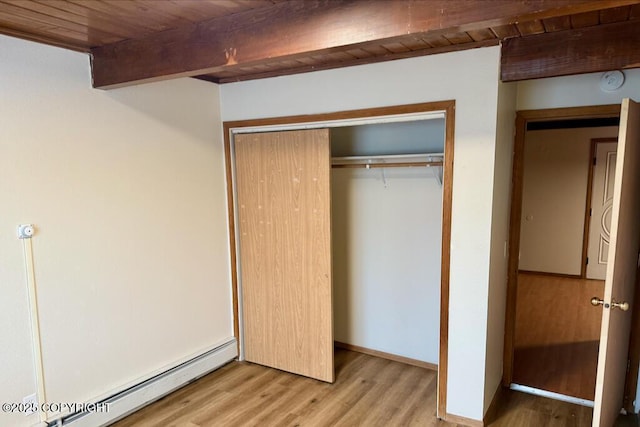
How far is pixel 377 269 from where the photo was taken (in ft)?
11.6

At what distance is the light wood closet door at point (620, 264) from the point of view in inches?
77.4

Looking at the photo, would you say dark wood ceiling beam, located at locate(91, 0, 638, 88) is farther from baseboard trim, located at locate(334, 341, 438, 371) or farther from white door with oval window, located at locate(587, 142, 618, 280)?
white door with oval window, located at locate(587, 142, 618, 280)

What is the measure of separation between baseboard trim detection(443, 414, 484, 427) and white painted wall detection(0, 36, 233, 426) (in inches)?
75.2

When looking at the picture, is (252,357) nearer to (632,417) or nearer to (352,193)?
(352,193)

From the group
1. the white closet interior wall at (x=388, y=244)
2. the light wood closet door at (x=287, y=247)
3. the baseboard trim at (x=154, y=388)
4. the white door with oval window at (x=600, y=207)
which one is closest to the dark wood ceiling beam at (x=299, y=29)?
the light wood closet door at (x=287, y=247)


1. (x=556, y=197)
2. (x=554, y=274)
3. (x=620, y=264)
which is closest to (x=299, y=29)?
(x=620, y=264)

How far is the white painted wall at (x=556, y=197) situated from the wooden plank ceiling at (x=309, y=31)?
4103mm

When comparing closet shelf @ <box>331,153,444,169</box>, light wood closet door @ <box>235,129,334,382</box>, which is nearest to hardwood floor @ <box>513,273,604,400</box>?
light wood closet door @ <box>235,129,334,382</box>

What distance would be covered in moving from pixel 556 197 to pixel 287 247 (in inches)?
185

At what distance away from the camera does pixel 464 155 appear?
7.88 ft

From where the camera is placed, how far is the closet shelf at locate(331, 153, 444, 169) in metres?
3.03

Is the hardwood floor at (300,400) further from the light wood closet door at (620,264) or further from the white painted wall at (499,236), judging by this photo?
the light wood closet door at (620,264)

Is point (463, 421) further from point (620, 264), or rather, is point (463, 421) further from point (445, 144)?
point (445, 144)

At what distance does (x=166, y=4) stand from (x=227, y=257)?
216 cm
